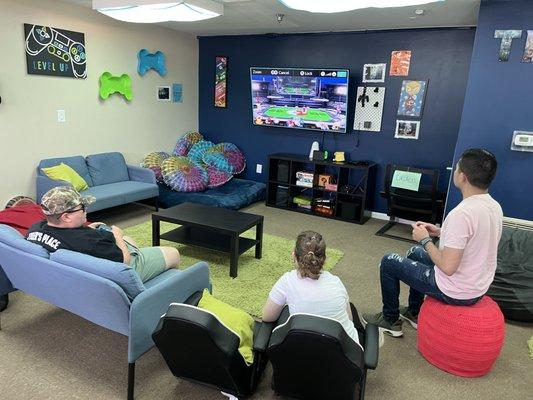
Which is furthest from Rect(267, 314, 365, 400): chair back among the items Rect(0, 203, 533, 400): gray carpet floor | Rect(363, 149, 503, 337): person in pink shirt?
Rect(363, 149, 503, 337): person in pink shirt

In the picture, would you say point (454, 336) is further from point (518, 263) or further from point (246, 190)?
point (246, 190)

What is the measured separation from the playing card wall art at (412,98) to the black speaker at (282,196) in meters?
1.80

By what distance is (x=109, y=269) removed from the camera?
1.78m

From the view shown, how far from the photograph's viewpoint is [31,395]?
1894 mm

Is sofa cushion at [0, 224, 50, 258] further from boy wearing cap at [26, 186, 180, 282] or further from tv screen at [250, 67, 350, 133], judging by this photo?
tv screen at [250, 67, 350, 133]

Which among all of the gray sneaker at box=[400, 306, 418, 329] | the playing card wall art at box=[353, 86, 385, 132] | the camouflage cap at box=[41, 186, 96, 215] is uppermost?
the playing card wall art at box=[353, 86, 385, 132]

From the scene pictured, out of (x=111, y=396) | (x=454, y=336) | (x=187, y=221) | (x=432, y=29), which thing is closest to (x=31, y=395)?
(x=111, y=396)

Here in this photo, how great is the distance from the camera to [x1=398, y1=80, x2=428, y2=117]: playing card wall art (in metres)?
4.67

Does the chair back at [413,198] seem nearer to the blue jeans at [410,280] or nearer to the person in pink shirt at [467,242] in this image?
the blue jeans at [410,280]

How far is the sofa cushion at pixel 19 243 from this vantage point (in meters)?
1.96

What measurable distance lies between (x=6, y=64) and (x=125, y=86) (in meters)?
1.41

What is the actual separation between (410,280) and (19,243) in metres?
2.18

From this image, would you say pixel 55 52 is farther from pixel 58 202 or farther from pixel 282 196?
pixel 282 196

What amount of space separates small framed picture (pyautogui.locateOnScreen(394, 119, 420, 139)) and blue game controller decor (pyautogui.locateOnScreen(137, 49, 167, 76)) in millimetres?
3281
